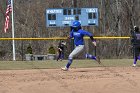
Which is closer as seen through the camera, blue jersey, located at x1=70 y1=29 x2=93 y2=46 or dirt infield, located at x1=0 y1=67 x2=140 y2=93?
dirt infield, located at x1=0 y1=67 x2=140 y2=93

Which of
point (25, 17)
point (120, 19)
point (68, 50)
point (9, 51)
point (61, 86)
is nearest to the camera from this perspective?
point (61, 86)

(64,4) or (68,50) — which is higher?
(64,4)

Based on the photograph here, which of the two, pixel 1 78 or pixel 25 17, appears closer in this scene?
pixel 1 78

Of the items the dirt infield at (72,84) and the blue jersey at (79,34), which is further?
the blue jersey at (79,34)

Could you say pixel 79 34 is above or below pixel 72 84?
above

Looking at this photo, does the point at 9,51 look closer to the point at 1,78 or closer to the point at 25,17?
the point at 25,17

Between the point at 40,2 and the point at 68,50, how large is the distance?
1998cm

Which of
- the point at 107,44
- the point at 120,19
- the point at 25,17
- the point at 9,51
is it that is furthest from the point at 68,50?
the point at 25,17

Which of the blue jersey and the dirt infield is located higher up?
the blue jersey

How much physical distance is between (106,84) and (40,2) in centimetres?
4151

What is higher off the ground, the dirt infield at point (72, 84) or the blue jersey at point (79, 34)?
the blue jersey at point (79, 34)

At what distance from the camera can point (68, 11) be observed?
30016 mm

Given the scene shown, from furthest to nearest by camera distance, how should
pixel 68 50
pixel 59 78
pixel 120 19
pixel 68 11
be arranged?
pixel 120 19 → pixel 68 50 → pixel 68 11 → pixel 59 78

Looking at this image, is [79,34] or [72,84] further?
[79,34]
